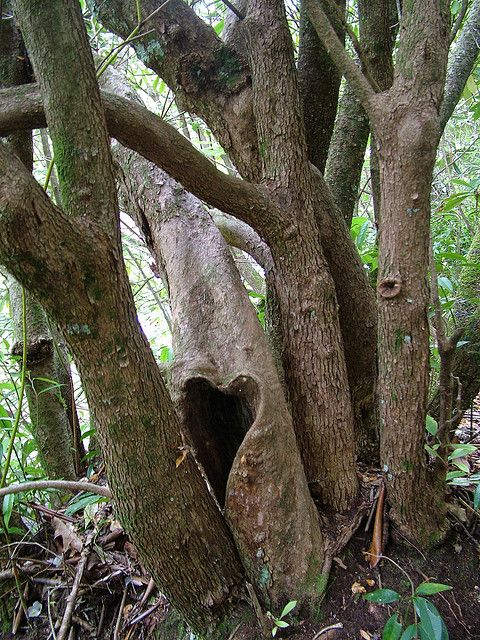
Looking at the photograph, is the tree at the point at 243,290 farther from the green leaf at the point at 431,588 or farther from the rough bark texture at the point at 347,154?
the green leaf at the point at 431,588

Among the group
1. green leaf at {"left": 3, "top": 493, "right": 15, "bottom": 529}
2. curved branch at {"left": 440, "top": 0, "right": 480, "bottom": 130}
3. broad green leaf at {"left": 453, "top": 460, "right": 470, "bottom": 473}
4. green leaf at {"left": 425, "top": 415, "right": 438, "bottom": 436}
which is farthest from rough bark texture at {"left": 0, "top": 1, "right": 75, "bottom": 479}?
curved branch at {"left": 440, "top": 0, "right": 480, "bottom": 130}

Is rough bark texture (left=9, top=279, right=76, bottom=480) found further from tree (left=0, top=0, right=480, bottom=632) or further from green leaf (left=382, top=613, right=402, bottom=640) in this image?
green leaf (left=382, top=613, right=402, bottom=640)

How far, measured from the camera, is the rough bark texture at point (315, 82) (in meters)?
2.15

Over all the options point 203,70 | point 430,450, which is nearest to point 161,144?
point 203,70

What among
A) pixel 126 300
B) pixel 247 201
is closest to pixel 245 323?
pixel 247 201

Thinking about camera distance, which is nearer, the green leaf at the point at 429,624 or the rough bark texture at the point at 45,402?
the green leaf at the point at 429,624

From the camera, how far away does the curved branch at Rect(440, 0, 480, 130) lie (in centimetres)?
200

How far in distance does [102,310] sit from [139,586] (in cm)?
111

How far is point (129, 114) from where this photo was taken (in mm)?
1435

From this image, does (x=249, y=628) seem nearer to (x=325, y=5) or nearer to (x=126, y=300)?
(x=126, y=300)

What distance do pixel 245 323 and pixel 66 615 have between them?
114 cm

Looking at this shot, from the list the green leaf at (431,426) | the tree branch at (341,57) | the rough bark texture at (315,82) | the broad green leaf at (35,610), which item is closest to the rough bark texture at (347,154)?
the rough bark texture at (315,82)

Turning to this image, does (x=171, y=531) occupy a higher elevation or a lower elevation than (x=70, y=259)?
lower

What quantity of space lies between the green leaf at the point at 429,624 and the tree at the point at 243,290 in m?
0.36
